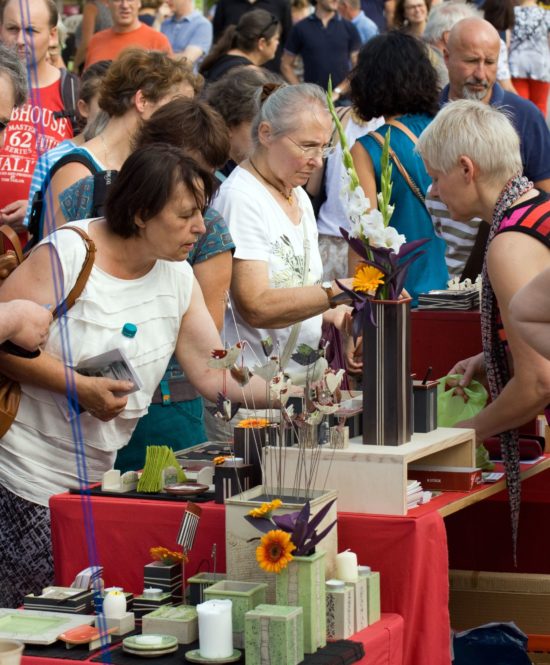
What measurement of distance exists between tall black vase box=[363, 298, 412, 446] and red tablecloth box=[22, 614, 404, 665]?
39 cm

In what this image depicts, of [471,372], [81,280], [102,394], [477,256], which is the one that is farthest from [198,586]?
[477,256]

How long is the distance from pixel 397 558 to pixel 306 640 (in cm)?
36

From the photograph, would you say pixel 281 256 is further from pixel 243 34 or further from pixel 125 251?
pixel 243 34

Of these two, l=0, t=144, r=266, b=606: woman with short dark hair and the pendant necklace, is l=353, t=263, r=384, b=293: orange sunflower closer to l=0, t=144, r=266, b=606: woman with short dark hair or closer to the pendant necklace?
l=0, t=144, r=266, b=606: woman with short dark hair

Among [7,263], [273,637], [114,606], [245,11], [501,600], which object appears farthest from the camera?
[245,11]

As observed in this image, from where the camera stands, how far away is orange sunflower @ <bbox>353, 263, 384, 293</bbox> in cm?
278

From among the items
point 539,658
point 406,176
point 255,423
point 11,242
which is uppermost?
point 406,176

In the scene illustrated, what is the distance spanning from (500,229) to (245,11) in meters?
6.65

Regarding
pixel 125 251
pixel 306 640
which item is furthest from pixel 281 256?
pixel 306 640

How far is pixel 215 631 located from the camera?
2.30m

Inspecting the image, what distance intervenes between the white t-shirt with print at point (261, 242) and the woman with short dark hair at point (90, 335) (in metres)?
0.56

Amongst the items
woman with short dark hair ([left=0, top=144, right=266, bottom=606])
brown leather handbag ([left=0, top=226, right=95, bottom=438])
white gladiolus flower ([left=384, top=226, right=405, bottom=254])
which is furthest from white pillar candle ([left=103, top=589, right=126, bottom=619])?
white gladiolus flower ([left=384, top=226, right=405, bottom=254])

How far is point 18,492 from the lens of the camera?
9.84ft

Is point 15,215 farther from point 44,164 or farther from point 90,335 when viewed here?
point 90,335
